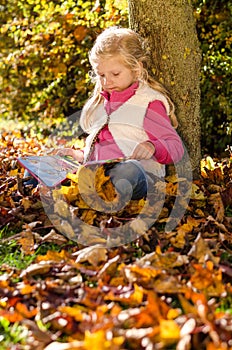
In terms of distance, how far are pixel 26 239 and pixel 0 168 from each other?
133 cm

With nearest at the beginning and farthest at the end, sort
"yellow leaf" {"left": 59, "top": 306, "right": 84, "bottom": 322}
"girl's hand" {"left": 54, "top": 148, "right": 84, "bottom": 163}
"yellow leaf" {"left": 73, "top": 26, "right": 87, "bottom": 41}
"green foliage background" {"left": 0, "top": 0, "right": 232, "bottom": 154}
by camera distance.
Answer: "yellow leaf" {"left": 59, "top": 306, "right": 84, "bottom": 322} → "girl's hand" {"left": 54, "top": 148, "right": 84, "bottom": 163} → "green foliage background" {"left": 0, "top": 0, "right": 232, "bottom": 154} → "yellow leaf" {"left": 73, "top": 26, "right": 87, "bottom": 41}

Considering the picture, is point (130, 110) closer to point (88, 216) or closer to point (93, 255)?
point (88, 216)

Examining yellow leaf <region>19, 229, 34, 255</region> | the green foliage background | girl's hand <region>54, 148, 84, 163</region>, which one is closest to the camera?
yellow leaf <region>19, 229, 34, 255</region>

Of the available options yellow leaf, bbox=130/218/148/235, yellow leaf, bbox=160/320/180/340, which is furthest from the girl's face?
yellow leaf, bbox=160/320/180/340

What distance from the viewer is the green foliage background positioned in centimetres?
472

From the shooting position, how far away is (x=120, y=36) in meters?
3.39

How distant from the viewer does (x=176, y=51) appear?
349cm

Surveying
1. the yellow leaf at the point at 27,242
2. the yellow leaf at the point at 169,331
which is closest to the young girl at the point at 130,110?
the yellow leaf at the point at 27,242

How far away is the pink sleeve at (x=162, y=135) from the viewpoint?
324cm

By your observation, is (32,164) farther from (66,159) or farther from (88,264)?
(88,264)

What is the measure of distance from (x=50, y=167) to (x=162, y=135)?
0.69 m

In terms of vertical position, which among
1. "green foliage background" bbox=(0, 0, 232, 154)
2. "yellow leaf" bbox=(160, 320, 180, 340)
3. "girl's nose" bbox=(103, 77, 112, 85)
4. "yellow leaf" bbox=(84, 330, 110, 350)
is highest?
"yellow leaf" bbox=(84, 330, 110, 350)

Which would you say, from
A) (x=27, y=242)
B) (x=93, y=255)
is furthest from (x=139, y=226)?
(x=27, y=242)

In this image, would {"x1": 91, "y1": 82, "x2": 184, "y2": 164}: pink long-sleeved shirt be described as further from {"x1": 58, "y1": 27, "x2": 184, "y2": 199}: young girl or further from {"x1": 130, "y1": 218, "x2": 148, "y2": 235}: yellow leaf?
{"x1": 130, "y1": 218, "x2": 148, "y2": 235}: yellow leaf
